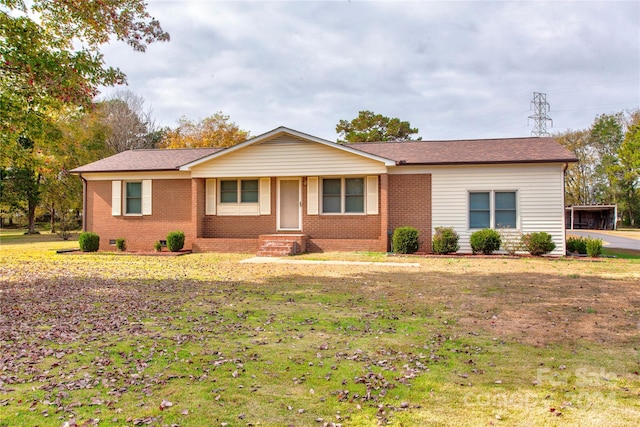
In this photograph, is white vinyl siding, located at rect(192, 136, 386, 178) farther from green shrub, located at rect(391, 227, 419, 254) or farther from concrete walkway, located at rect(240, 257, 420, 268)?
concrete walkway, located at rect(240, 257, 420, 268)

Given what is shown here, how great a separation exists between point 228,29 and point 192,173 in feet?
20.1

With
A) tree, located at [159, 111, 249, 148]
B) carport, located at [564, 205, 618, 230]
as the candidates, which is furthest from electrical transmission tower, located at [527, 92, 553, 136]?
tree, located at [159, 111, 249, 148]

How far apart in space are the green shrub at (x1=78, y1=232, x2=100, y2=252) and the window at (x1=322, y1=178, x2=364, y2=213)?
9.15m

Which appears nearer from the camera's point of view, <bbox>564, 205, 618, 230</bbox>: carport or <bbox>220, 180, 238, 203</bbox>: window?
<bbox>220, 180, 238, 203</bbox>: window

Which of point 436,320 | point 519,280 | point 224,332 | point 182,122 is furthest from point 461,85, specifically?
point 182,122

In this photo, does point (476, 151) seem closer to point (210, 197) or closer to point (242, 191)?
point (242, 191)

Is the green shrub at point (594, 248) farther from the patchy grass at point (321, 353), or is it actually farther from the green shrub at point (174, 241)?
the green shrub at point (174, 241)

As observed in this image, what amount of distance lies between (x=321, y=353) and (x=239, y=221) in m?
13.3

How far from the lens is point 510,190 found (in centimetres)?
1524

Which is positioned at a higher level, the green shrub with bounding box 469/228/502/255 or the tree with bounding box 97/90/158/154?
the tree with bounding box 97/90/158/154

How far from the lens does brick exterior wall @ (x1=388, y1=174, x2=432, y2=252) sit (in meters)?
15.8

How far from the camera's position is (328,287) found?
871 cm

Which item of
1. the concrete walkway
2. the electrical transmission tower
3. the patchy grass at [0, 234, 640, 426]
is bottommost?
the patchy grass at [0, 234, 640, 426]

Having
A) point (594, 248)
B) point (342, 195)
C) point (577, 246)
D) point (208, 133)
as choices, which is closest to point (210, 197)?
point (342, 195)
